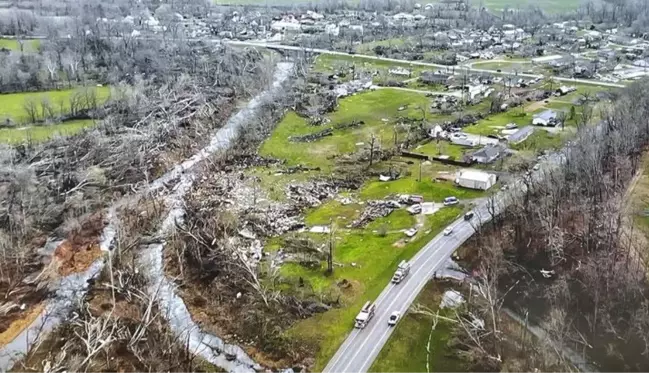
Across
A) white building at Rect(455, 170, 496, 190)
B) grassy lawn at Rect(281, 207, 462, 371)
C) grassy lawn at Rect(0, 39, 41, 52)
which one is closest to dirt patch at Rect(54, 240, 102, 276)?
grassy lawn at Rect(281, 207, 462, 371)

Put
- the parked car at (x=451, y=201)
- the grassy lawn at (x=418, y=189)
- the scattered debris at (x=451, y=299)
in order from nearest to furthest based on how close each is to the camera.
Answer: the scattered debris at (x=451, y=299)
the parked car at (x=451, y=201)
the grassy lawn at (x=418, y=189)

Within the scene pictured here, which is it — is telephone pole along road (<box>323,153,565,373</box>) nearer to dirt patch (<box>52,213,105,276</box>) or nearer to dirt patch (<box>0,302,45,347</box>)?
dirt patch (<box>0,302,45,347</box>)

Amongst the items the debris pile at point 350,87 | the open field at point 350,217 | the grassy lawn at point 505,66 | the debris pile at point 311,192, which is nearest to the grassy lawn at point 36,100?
the open field at point 350,217

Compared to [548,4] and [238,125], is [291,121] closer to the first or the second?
[238,125]

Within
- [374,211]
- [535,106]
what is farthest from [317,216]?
[535,106]

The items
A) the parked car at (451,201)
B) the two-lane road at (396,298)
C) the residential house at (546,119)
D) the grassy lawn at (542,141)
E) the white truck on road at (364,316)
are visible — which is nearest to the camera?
the two-lane road at (396,298)

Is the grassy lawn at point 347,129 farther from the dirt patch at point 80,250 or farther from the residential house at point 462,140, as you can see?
the dirt patch at point 80,250

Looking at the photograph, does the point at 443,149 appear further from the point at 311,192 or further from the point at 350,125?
the point at 311,192
